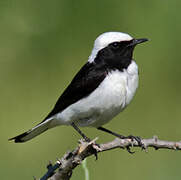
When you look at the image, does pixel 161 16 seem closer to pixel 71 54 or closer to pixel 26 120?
pixel 71 54

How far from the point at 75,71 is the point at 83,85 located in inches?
63.3

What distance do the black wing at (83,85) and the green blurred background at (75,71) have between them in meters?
0.91

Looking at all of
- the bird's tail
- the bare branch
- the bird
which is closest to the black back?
the bird

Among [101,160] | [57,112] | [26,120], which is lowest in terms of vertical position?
[101,160]

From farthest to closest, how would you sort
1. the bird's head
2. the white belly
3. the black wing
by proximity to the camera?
the bird's head
the black wing
the white belly

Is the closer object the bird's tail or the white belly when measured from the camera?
the white belly

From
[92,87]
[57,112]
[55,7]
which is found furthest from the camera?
[55,7]

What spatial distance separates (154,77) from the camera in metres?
6.43

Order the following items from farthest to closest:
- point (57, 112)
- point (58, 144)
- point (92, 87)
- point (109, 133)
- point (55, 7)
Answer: point (55, 7) → point (58, 144) → point (109, 133) → point (57, 112) → point (92, 87)

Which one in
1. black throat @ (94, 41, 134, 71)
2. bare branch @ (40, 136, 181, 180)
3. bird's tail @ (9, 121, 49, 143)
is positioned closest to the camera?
bare branch @ (40, 136, 181, 180)

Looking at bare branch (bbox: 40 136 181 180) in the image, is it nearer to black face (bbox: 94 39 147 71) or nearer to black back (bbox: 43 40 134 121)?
black back (bbox: 43 40 134 121)

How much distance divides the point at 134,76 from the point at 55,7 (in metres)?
2.35

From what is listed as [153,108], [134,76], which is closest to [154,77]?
[153,108]

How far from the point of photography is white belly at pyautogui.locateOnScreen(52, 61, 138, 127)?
464cm
